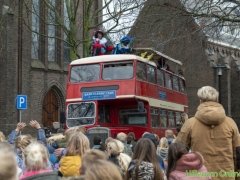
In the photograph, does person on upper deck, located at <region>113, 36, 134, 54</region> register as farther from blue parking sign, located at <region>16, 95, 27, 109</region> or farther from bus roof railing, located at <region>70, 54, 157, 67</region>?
blue parking sign, located at <region>16, 95, 27, 109</region>

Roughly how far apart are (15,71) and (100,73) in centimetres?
1090

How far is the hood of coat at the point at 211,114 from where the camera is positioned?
5410mm

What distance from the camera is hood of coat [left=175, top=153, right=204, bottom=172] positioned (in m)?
4.95

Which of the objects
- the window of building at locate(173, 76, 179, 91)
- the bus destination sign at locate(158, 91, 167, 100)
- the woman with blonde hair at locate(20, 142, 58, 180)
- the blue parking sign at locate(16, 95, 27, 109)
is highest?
the window of building at locate(173, 76, 179, 91)

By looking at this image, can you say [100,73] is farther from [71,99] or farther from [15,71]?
[15,71]

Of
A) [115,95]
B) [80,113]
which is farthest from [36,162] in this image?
[80,113]

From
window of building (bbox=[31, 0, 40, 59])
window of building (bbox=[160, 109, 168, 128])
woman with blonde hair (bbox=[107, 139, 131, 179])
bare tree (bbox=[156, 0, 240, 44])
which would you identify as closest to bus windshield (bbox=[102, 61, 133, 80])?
window of building (bbox=[160, 109, 168, 128])

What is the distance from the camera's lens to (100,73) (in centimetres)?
1658

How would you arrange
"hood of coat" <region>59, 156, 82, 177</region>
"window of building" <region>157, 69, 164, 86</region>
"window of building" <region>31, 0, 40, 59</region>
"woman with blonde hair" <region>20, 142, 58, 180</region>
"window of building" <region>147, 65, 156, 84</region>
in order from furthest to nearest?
"window of building" <region>31, 0, 40, 59</region>
"window of building" <region>157, 69, 164, 86</region>
"window of building" <region>147, 65, 156, 84</region>
"hood of coat" <region>59, 156, 82, 177</region>
"woman with blonde hair" <region>20, 142, 58, 180</region>

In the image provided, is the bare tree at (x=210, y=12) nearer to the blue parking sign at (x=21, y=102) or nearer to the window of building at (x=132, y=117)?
the window of building at (x=132, y=117)

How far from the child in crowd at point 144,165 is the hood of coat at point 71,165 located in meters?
0.60

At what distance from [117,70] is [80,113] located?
204 cm

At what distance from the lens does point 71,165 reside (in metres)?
5.33

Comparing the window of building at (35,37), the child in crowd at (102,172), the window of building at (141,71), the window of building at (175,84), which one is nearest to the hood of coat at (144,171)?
the child in crowd at (102,172)
